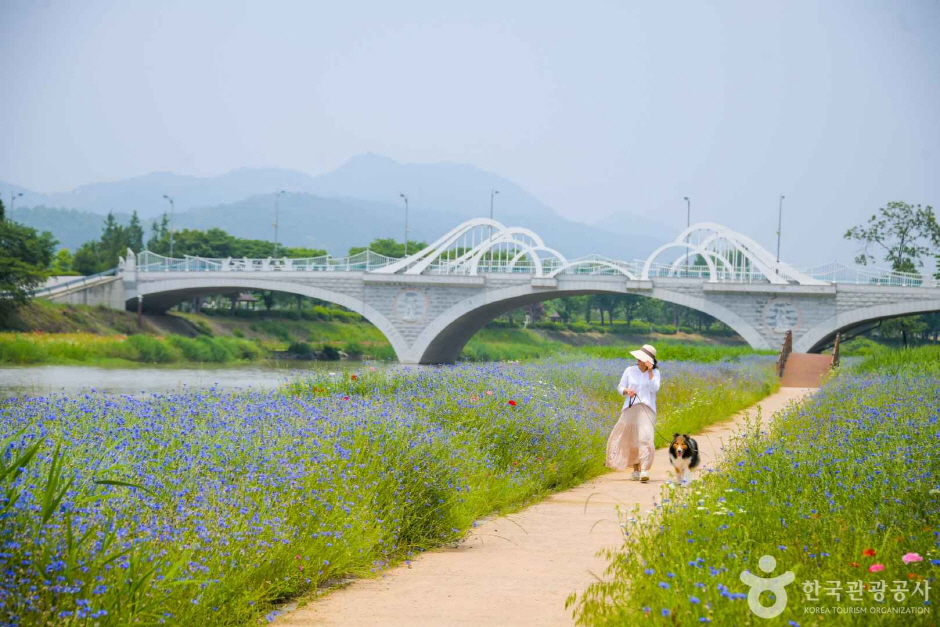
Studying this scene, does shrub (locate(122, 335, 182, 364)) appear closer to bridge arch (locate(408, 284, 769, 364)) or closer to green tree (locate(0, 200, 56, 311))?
green tree (locate(0, 200, 56, 311))

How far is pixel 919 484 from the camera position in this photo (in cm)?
532

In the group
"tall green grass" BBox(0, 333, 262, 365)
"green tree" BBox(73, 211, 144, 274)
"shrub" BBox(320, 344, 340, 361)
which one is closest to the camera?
"tall green grass" BBox(0, 333, 262, 365)

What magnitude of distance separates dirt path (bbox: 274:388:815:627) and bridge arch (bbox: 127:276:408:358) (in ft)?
126

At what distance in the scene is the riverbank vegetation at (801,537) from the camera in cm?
382

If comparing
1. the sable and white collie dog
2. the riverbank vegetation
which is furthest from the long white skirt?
the riverbank vegetation

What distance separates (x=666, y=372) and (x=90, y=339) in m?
28.4

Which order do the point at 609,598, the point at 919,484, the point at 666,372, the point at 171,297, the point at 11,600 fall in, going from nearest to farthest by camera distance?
1. the point at 11,600
2. the point at 609,598
3. the point at 919,484
4. the point at 666,372
5. the point at 171,297

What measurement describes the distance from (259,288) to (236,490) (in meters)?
44.8

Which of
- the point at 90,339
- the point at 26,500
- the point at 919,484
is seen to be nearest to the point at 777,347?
the point at 90,339

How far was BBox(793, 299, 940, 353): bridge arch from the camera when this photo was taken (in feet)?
125

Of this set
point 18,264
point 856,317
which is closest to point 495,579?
point 856,317

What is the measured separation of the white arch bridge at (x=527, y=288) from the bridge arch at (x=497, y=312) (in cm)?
6

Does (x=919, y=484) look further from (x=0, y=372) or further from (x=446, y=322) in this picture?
(x=446, y=322)

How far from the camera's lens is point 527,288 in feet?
141
